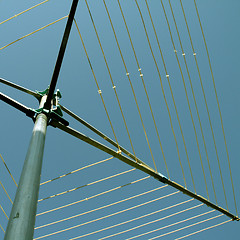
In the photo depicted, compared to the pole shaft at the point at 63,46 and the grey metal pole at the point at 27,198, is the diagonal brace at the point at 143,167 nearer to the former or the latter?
the pole shaft at the point at 63,46

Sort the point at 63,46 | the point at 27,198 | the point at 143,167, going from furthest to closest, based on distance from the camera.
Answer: the point at 143,167 → the point at 63,46 → the point at 27,198

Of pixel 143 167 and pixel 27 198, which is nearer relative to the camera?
pixel 27 198

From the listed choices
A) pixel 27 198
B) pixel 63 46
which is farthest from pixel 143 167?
pixel 27 198

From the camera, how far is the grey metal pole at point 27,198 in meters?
1.41

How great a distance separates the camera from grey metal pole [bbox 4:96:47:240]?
4.61 ft

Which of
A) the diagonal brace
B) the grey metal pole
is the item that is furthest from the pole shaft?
the grey metal pole

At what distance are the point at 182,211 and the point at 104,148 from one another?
1592 millimetres

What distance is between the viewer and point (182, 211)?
383cm

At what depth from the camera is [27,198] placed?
63.1 inches

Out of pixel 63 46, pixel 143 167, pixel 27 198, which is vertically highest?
pixel 63 46

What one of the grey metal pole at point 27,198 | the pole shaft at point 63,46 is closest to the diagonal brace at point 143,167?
the pole shaft at point 63,46

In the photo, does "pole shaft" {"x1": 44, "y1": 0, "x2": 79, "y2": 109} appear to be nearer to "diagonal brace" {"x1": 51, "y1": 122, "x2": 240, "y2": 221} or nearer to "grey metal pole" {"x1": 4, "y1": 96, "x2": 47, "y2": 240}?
"diagonal brace" {"x1": 51, "y1": 122, "x2": 240, "y2": 221}

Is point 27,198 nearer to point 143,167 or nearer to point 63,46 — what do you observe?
point 63,46

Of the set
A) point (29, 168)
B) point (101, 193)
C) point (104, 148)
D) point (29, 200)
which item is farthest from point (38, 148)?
point (101, 193)
